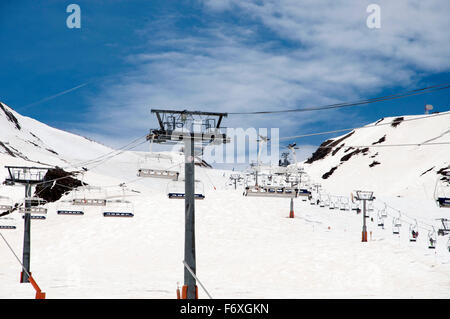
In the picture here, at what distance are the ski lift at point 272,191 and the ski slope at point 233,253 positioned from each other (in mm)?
5276

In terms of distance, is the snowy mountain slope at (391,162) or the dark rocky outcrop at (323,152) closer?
the snowy mountain slope at (391,162)

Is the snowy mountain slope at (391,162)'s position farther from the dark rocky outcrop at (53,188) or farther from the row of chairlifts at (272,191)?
the row of chairlifts at (272,191)

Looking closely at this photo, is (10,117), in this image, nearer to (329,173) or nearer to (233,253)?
(329,173)

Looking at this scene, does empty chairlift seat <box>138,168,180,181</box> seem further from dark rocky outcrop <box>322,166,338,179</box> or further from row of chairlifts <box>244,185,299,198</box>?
dark rocky outcrop <box>322,166,338,179</box>

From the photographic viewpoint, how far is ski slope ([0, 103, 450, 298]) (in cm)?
2678

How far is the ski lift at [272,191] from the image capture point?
80.0 feet

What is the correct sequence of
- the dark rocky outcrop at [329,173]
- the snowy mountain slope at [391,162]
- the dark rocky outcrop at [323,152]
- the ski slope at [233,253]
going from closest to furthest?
the ski slope at [233,253], the snowy mountain slope at [391,162], the dark rocky outcrop at [329,173], the dark rocky outcrop at [323,152]

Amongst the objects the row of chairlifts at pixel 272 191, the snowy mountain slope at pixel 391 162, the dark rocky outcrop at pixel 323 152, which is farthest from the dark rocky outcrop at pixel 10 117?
the row of chairlifts at pixel 272 191

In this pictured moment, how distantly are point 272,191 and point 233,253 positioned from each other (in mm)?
19621

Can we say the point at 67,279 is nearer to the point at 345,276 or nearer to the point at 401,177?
the point at 345,276
